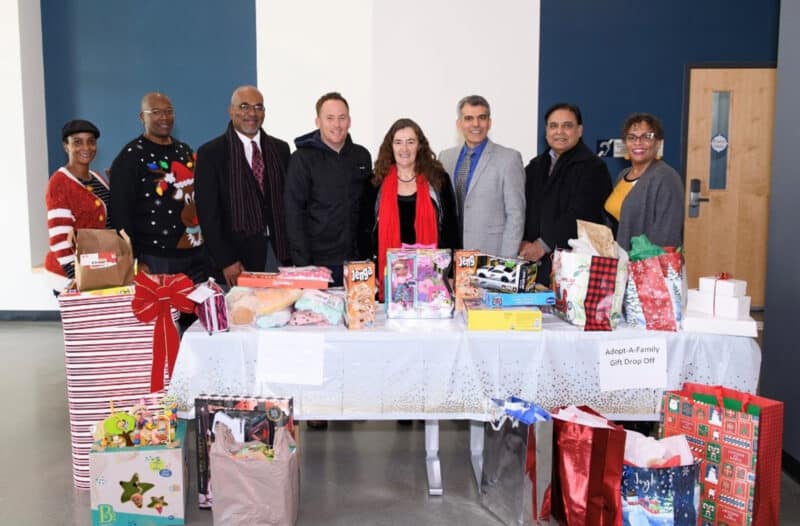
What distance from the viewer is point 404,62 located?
5.67 m

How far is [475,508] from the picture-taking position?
2.66m

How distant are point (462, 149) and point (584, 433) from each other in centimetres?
180

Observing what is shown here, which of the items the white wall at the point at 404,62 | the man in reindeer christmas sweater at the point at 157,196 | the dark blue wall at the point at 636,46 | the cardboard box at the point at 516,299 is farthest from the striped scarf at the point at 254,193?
the dark blue wall at the point at 636,46

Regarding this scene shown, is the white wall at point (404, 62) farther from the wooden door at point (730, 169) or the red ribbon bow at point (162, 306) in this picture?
the red ribbon bow at point (162, 306)

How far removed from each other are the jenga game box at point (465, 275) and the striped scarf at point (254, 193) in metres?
1.26

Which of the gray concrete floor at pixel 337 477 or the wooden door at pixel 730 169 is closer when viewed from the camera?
the gray concrete floor at pixel 337 477

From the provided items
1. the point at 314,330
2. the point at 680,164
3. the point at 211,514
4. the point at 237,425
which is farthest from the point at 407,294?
the point at 680,164

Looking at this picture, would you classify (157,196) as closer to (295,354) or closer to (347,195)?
(347,195)

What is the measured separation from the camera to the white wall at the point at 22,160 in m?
5.56

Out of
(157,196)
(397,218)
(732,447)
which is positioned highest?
(157,196)

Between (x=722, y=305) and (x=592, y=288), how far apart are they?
0.49m

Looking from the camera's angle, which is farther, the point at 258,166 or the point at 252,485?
the point at 258,166

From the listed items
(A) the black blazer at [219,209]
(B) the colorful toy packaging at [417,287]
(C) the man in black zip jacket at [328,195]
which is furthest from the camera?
(A) the black blazer at [219,209]

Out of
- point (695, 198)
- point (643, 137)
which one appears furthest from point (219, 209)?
point (695, 198)
